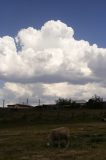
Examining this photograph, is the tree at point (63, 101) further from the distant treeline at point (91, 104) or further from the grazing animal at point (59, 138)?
the grazing animal at point (59, 138)

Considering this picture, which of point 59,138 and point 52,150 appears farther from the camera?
point 59,138

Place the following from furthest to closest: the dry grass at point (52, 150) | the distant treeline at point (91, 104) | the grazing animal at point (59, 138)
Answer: the distant treeline at point (91, 104) → the grazing animal at point (59, 138) → the dry grass at point (52, 150)

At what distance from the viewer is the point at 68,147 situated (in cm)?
2981

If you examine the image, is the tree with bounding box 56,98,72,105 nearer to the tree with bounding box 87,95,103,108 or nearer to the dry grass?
the tree with bounding box 87,95,103,108

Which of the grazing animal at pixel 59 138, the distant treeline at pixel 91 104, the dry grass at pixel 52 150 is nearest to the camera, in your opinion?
the dry grass at pixel 52 150

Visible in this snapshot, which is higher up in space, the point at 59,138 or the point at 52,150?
the point at 59,138

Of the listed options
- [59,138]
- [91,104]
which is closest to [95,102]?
[91,104]

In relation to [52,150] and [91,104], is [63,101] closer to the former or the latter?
[91,104]

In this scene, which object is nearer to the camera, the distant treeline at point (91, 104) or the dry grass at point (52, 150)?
the dry grass at point (52, 150)

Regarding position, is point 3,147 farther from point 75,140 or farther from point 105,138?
point 105,138

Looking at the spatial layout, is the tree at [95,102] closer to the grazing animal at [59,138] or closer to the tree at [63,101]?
the tree at [63,101]

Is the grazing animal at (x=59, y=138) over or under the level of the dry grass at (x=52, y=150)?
over

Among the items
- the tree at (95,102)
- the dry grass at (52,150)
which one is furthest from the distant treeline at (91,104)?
the dry grass at (52,150)

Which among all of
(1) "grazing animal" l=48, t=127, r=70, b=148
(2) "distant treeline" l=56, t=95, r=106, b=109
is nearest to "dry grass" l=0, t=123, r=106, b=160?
(1) "grazing animal" l=48, t=127, r=70, b=148
